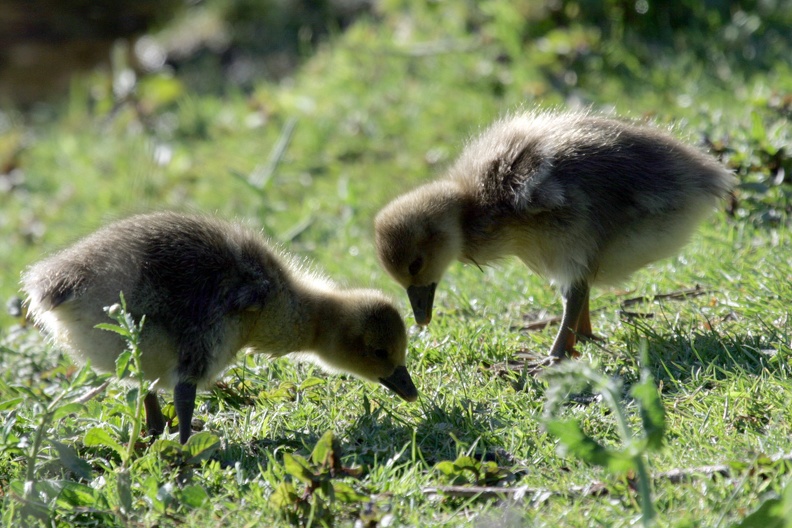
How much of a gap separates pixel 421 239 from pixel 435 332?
0.55m

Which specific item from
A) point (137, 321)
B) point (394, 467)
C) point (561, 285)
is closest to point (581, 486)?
point (394, 467)

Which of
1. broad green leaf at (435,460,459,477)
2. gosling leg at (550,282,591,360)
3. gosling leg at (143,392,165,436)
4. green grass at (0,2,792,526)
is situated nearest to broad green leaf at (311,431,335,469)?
green grass at (0,2,792,526)

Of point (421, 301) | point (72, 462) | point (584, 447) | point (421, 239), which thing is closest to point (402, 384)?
point (421, 301)

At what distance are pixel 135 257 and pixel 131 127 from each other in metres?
6.78

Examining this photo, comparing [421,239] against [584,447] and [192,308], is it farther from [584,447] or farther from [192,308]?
[584,447]

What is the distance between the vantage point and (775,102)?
6.71 m

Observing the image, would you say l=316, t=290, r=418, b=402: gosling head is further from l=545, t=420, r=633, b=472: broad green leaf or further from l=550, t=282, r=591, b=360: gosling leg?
l=545, t=420, r=633, b=472: broad green leaf

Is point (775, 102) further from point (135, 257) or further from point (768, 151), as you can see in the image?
point (135, 257)

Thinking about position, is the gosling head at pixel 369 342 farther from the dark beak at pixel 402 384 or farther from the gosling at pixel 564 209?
the gosling at pixel 564 209

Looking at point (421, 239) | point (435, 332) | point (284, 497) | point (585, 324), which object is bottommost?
point (435, 332)

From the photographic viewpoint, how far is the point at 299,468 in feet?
11.9

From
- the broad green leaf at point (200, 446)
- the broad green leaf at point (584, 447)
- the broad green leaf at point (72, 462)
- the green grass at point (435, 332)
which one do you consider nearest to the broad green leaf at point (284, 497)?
the green grass at point (435, 332)

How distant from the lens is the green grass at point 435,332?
3621 millimetres

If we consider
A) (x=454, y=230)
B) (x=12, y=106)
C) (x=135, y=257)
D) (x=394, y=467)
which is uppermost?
(x=135, y=257)
